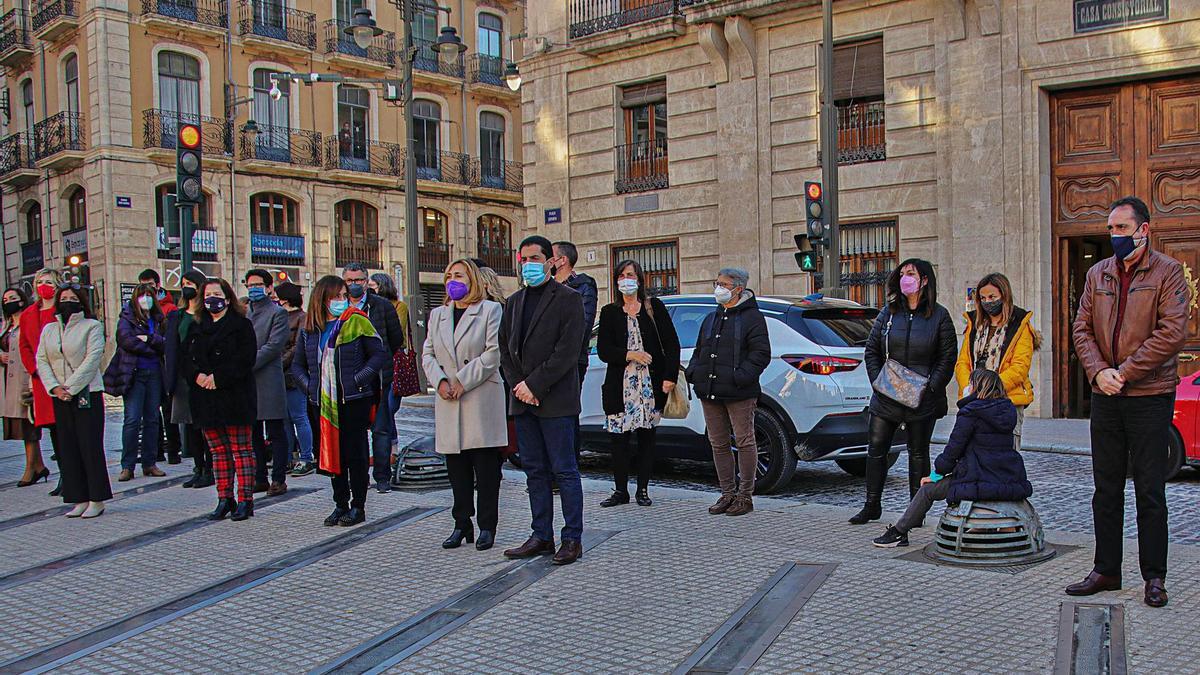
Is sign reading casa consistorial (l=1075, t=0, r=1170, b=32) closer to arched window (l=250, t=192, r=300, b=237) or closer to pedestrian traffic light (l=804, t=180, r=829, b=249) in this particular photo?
pedestrian traffic light (l=804, t=180, r=829, b=249)

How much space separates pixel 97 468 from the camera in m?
8.46

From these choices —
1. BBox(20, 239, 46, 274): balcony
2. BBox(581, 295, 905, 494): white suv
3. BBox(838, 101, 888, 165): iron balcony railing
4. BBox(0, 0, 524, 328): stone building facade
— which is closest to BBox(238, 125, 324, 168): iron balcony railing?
BBox(0, 0, 524, 328): stone building facade

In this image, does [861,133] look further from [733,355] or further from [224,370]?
[224,370]

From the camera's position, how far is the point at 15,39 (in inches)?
1404

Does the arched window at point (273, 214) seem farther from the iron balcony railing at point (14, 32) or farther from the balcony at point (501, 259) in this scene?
the iron balcony railing at point (14, 32)

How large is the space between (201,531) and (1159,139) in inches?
547

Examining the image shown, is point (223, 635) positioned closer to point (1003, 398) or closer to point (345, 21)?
point (1003, 398)

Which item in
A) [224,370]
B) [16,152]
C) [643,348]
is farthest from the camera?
[16,152]

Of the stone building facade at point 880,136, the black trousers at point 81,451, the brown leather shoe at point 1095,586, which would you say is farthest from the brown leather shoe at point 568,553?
the stone building facade at point 880,136

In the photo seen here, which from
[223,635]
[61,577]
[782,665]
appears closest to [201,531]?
[61,577]

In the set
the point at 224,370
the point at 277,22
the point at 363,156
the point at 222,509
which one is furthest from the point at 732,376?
the point at 363,156

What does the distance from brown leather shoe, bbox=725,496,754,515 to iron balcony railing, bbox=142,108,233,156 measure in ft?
92.9

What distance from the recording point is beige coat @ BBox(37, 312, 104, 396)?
8.36 meters

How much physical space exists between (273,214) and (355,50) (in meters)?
6.58
